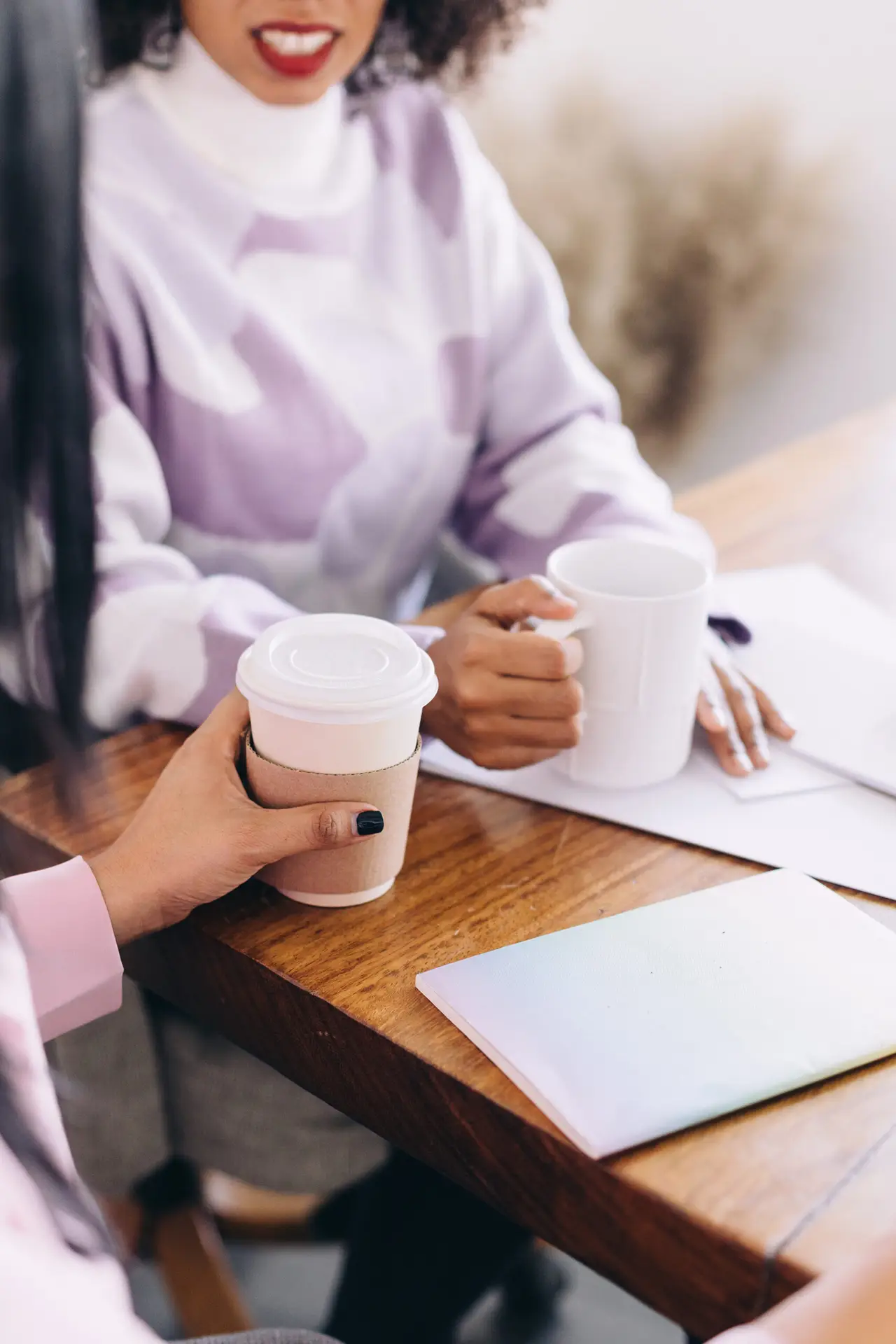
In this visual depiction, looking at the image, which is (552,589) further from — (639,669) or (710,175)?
(710,175)

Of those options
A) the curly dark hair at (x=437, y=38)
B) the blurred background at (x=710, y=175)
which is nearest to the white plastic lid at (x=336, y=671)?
the curly dark hair at (x=437, y=38)

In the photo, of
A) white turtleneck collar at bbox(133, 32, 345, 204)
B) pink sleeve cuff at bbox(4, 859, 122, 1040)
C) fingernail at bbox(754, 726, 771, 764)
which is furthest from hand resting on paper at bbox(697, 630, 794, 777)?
white turtleneck collar at bbox(133, 32, 345, 204)

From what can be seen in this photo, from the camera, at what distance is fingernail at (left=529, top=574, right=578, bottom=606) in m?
0.69

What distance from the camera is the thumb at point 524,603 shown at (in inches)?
27.0

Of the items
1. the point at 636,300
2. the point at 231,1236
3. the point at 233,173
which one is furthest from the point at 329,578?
the point at 636,300

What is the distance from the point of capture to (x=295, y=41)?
0.89 meters

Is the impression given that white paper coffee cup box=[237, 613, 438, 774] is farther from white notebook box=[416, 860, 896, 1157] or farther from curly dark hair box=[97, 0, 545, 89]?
curly dark hair box=[97, 0, 545, 89]

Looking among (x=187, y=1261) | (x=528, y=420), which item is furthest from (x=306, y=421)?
(x=187, y=1261)

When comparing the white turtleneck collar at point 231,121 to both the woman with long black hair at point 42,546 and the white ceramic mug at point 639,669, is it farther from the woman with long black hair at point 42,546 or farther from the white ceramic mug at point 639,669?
the woman with long black hair at point 42,546

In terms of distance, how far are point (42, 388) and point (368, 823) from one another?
0.84 ft

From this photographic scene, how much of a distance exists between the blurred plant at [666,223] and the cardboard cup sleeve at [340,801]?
1.44m

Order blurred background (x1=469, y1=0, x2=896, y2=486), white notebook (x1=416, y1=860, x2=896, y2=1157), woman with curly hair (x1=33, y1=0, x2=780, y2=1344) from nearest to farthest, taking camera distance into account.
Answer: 1. white notebook (x1=416, y1=860, x2=896, y2=1157)
2. woman with curly hair (x1=33, y1=0, x2=780, y2=1344)
3. blurred background (x1=469, y1=0, x2=896, y2=486)

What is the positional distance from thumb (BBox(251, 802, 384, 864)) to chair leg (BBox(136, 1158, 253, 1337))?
643 mm

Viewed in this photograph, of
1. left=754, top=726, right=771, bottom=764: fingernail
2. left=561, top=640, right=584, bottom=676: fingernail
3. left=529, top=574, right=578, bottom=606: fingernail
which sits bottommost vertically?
left=754, top=726, right=771, bottom=764: fingernail
